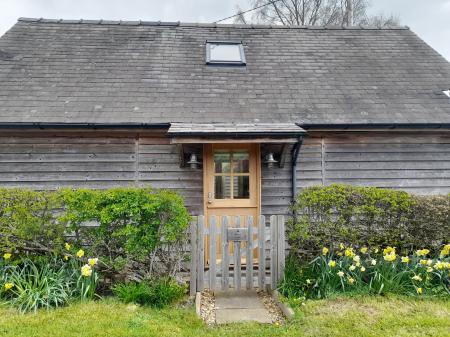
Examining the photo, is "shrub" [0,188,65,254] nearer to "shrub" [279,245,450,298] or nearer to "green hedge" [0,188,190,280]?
"green hedge" [0,188,190,280]

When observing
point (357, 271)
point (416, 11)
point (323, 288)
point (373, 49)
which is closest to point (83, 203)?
point (323, 288)

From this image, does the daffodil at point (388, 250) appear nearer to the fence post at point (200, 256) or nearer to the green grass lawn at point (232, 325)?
the green grass lawn at point (232, 325)

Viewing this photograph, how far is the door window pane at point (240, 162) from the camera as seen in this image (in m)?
6.23

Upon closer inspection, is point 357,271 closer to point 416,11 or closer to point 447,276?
point 447,276

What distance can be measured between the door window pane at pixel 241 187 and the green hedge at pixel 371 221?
1.69 meters

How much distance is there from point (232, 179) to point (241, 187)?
24 centimetres

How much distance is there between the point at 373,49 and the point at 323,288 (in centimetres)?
734

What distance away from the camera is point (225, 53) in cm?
843

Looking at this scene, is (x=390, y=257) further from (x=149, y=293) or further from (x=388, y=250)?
(x=149, y=293)

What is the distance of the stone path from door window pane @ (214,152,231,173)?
235 cm

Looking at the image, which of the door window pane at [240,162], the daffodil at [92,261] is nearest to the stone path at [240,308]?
the daffodil at [92,261]

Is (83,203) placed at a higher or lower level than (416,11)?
lower

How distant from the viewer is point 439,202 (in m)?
4.66

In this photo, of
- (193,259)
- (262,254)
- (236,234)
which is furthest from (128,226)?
(262,254)
